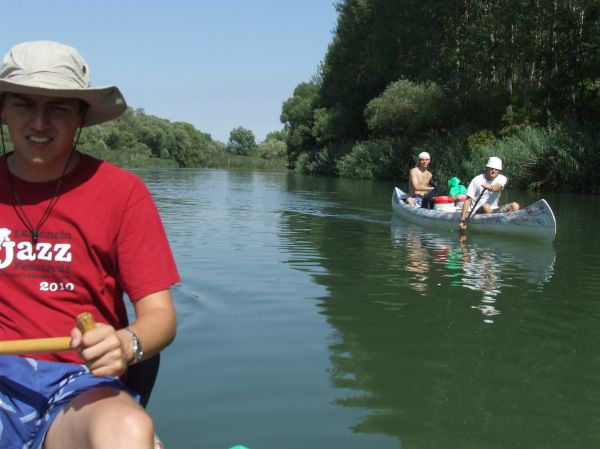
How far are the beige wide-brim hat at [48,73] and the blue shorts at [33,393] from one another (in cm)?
78

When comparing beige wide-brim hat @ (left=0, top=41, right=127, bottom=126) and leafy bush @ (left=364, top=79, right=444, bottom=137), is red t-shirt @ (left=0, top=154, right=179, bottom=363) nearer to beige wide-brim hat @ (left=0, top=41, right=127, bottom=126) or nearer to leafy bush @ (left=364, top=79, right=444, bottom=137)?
beige wide-brim hat @ (left=0, top=41, right=127, bottom=126)

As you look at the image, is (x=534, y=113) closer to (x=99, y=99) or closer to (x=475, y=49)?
(x=475, y=49)

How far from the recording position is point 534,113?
30.6m

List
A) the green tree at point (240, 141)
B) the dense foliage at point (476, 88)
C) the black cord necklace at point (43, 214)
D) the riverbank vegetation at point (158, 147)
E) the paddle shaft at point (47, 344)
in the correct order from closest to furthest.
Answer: the paddle shaft at point (47, 344)
the black cord necklace at point (43, 214)
the dense foliage at point (476, 88)
the riverbank vegetation at point (158, 147)
the green tree at point (240, 141)

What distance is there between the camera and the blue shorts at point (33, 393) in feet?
6.51

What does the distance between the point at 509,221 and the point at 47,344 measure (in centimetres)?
1062

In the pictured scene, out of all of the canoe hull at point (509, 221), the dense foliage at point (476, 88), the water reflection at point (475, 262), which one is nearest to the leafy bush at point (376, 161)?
the dense foliage at point (476, 88)

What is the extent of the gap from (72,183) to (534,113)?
3070 centimetres

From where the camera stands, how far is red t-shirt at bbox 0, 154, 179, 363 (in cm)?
217

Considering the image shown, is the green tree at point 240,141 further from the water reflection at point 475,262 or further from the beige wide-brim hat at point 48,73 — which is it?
the beige wide-brim hat at point 48,73

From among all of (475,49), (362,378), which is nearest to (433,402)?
(362,378)

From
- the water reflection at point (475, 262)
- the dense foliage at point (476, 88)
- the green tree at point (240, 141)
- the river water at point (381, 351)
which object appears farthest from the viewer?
the green tree at point (240, 141)

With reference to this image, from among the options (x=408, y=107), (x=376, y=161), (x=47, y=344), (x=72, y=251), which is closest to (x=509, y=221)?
(x=72, y=251)

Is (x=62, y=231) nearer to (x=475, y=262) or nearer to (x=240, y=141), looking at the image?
(x=475, y=262)
